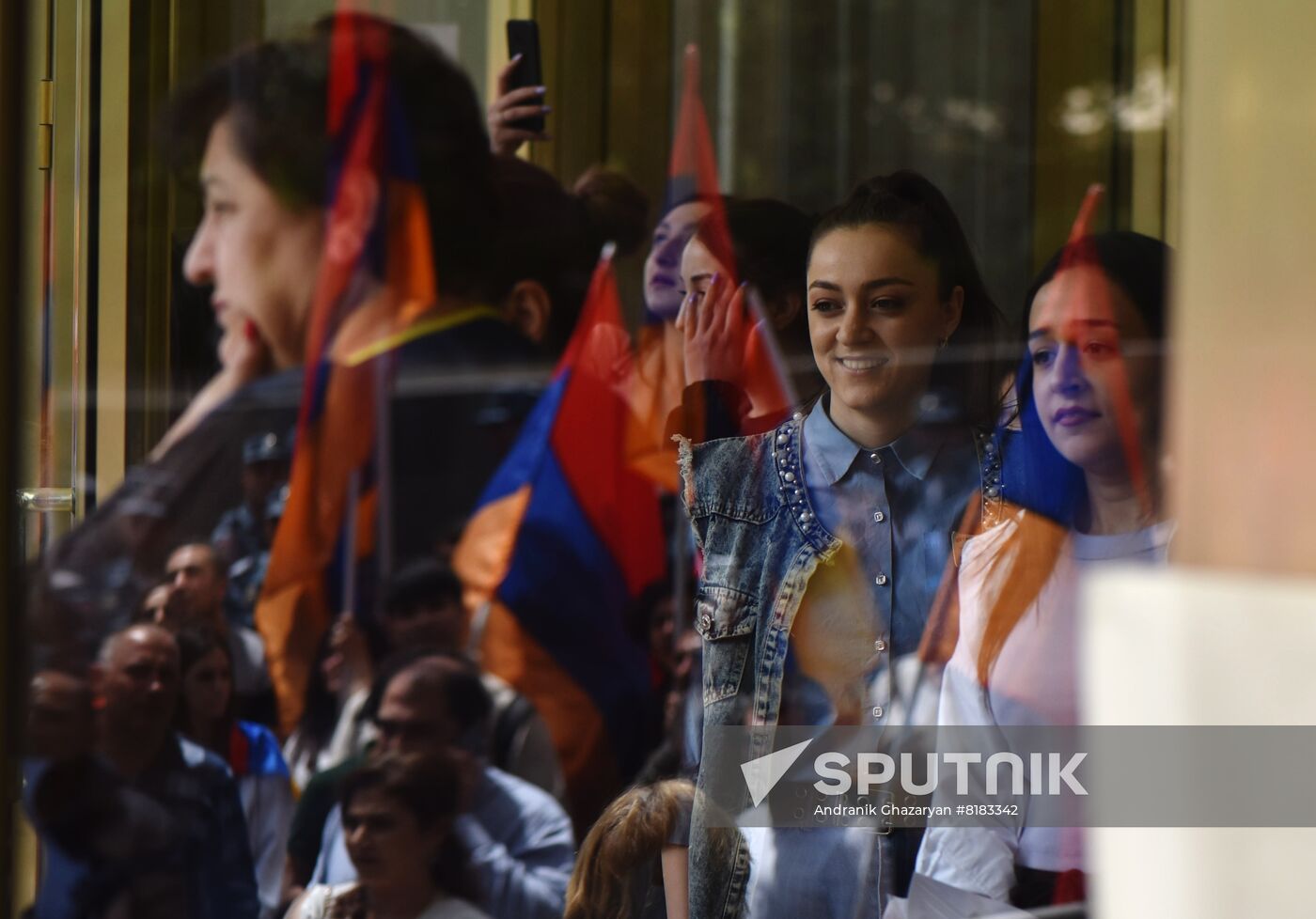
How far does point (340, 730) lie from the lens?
137 cm

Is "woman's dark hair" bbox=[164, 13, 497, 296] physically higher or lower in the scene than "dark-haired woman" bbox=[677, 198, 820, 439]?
higher

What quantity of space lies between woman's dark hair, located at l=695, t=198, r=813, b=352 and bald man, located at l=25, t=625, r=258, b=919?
69cm

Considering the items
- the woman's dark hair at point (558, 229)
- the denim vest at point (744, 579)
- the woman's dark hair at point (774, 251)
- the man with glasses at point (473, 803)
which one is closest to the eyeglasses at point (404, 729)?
the man with glasses at point (473, 803)

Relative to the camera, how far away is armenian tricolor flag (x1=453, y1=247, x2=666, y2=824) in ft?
4.42

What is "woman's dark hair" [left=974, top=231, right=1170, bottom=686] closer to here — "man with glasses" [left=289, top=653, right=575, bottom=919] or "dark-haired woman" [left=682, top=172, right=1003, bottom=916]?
"dark-haired woman" [left=682, top=172, right=1003, bottom=916]

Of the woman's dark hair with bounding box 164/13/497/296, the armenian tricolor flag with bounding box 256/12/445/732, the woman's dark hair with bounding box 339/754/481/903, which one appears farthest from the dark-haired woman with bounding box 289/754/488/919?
the woman's dark hair with bounding box 164/13/497/296

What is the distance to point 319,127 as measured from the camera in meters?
1.39

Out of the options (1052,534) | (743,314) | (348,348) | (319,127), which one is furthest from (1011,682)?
(319,127)

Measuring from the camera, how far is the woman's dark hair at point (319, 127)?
1.38 m

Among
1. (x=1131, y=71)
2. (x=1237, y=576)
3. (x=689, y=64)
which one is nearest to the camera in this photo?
(x=1237, y=576)

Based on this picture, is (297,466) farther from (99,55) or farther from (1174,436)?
(1174,436)

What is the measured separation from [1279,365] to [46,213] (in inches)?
44.9

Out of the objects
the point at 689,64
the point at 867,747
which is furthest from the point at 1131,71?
the point at 867,747

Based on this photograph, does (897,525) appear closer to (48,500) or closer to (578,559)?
(578,559)
